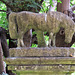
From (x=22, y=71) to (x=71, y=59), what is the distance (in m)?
0.96

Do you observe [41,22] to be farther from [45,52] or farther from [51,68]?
[51,68]

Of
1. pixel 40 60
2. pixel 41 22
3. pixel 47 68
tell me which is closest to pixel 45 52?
pixel 40 60

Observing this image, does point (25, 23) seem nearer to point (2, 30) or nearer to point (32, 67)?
point (32, 67)

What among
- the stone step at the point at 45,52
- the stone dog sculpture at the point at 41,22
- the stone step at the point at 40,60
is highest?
the stone dog sculpture at the point at 41,22

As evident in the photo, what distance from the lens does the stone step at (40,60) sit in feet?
6.82

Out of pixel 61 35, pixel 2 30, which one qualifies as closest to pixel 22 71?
pixel 61 35

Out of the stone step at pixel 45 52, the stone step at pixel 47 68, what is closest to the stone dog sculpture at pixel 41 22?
the stone step at pixel 45 52

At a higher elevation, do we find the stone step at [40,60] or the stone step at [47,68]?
the stone step at [40,60]

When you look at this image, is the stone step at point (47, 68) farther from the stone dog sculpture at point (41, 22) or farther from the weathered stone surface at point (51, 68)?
the stone dog sculpture at point (41, 22)

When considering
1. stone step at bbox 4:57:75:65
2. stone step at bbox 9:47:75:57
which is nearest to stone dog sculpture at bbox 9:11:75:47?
stone step at bbox 9:47:75:57

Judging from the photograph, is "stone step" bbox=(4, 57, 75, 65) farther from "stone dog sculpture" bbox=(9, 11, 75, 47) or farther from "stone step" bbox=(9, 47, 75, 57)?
"stone dog sculpture" bbox=(9, 11, 75, 47)

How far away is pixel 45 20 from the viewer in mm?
2277

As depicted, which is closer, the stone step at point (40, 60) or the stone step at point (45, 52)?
the stone step at point (40, 60)

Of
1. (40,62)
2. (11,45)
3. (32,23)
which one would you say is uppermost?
(32,23)
